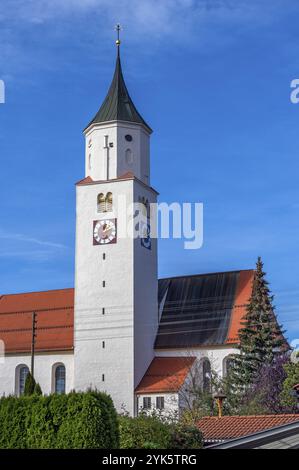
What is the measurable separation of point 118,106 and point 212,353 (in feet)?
57.5

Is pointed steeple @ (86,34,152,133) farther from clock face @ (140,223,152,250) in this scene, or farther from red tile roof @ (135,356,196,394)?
red tile roof @ (135,356,196,394)

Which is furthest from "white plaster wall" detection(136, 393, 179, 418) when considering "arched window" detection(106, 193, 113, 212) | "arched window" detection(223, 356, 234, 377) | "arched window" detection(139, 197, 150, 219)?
"arched window" detection(139, 197, 150, 219)

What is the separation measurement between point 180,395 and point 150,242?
10.5 m

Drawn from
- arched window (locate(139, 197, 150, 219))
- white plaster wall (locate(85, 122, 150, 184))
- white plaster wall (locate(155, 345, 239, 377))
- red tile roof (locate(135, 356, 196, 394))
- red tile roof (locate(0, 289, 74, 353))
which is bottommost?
red tile roof (locate(135, 356, 196, 394))

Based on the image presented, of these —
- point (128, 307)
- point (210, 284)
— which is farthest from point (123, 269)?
point (210, 284)

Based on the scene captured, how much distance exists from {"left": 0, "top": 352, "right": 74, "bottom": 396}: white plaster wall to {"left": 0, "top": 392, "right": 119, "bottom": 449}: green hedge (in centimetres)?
2725

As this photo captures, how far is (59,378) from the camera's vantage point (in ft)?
180

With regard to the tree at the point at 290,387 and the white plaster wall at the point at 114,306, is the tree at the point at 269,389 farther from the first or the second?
the white plaster wall at the point at 114,306

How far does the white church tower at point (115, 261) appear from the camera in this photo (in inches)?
2046

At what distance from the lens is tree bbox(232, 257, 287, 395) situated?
155 ft

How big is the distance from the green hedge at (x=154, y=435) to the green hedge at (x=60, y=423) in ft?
11.3

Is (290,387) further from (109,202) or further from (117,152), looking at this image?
(117,152)

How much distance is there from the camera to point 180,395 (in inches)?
1989
